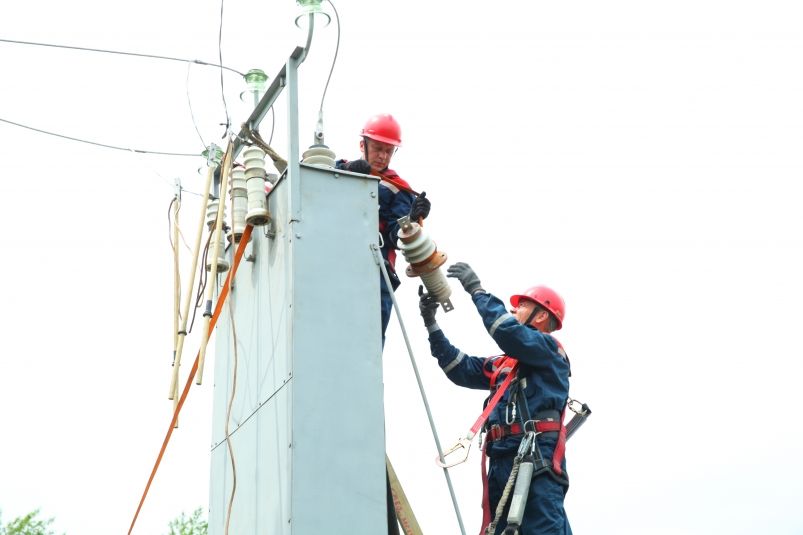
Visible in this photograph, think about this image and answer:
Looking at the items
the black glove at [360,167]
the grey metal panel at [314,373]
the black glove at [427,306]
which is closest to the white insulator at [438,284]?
the black glove at [427,306]

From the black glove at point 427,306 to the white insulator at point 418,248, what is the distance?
1038 mm

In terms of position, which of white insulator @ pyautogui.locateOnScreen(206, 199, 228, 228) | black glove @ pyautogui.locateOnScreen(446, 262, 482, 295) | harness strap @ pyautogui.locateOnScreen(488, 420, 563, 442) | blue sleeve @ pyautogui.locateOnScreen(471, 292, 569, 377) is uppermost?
white insulator @ pyautogui.locateOnScreen(206, 199, 228, 228)

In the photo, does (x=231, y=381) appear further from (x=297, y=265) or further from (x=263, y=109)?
(x=263, y=109)

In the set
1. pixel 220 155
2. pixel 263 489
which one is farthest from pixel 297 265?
pixel 220 155

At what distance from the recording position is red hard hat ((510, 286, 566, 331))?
718cm

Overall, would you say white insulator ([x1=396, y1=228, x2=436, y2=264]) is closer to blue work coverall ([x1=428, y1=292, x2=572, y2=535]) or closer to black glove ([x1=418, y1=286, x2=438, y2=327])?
blue work coverall ([x1=428, y1=292, x2=572, y2=535])

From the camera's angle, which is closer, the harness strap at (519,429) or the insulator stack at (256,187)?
the insulator stack at (256,187)

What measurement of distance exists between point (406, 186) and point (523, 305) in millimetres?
1847

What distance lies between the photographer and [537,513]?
19.0ft

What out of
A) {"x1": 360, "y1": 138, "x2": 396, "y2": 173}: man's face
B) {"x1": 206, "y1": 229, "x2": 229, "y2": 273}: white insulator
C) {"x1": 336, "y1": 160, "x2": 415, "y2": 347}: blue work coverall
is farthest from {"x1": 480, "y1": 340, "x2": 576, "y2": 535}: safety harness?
{"x1": 206, "y1": 229, "x2": 229, "y2": 273}: white insulator

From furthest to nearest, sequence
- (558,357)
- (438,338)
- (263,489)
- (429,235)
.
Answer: (438,338), (558,357), (429,235), (263,489)

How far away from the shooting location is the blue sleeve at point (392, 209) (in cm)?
585

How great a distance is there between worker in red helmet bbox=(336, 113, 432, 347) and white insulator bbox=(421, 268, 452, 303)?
251 millimetres

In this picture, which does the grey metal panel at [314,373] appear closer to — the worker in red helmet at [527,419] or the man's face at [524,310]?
the worker in red helmet at [527,419]
